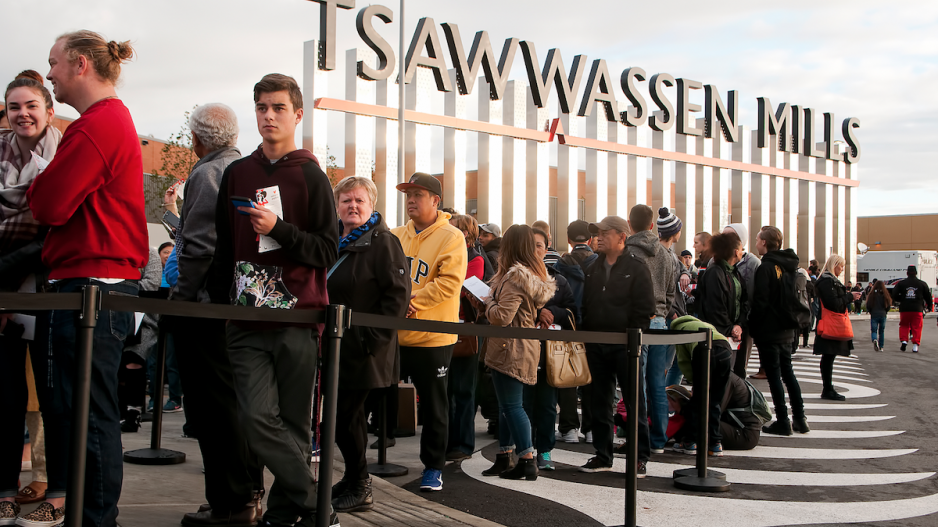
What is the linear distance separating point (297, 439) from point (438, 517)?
1.29 meters

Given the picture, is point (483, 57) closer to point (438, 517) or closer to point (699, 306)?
point (699, 306)

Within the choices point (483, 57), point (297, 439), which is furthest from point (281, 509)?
point (483, 57)

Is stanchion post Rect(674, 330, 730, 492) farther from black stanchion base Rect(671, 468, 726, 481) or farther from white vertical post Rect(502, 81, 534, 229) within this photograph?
white vertical post Rect(502, 81, 534, 229)

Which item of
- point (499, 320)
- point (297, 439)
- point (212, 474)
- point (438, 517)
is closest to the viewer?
point (297, 439)

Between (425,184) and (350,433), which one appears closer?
(350,433)

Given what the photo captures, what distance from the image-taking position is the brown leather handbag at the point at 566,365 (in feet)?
19.9

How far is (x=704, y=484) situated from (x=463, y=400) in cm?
180

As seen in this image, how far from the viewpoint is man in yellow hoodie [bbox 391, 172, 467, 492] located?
5.22 m

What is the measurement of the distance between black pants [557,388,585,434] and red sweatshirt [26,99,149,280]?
15.7 ft

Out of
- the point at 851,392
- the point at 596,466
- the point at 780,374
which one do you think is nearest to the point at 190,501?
the point at 596,466

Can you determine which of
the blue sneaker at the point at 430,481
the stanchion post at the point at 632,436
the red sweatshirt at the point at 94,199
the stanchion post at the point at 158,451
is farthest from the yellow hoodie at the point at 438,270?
the red sweatshirt at the point at 94,199

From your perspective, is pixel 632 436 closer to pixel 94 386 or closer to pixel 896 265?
pixel 94 386

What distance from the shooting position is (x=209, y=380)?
12.8 ft

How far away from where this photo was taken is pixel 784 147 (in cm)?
3250
